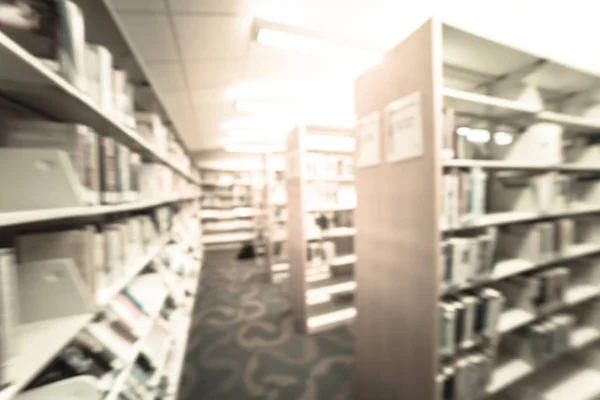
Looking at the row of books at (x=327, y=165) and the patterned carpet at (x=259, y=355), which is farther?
the row of books at (x=327, y=165)

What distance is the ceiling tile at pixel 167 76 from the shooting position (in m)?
1.96

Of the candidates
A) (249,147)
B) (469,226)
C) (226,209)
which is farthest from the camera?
(226,209)

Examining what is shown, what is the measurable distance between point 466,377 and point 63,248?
5.97 feet

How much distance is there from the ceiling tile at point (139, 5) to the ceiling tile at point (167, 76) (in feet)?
1.65

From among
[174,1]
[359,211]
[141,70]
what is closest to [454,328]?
[359,211]

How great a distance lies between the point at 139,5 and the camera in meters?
1.34

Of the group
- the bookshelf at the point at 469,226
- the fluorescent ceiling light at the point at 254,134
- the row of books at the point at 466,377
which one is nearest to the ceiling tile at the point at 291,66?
the bookshelf at the point at 469,226

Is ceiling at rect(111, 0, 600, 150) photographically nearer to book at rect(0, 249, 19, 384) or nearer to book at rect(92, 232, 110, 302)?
book at rect(92, 232, 110, 302)

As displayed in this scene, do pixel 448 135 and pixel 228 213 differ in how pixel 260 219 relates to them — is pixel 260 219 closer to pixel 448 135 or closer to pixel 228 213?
pixel 228 213

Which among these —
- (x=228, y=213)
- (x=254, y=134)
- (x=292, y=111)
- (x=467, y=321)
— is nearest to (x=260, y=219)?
(x=254, y=134)

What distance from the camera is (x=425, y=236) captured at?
3.39ft

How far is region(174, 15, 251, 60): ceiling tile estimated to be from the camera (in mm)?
1511

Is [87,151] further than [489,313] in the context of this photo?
No

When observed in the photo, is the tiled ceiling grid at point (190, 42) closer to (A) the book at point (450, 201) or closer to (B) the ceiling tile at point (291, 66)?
(B) the ceiling tile at point (291, 66)
